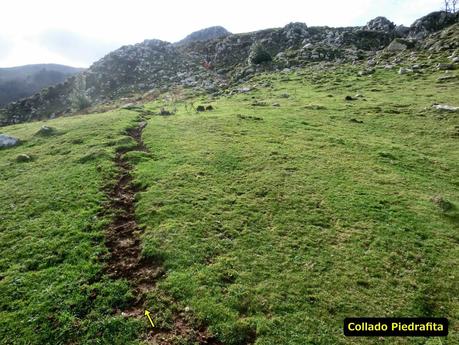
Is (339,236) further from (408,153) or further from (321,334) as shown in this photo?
(408,153)

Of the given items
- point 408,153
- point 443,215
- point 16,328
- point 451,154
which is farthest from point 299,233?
point 451,154

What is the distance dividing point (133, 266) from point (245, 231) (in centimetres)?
687

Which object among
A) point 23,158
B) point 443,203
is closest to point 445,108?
point 443,203

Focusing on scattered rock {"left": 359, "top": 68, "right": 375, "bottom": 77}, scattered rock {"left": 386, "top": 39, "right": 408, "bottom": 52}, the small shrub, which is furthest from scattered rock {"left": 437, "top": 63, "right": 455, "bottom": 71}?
the small shrub

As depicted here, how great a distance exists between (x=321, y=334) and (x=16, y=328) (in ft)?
43.3

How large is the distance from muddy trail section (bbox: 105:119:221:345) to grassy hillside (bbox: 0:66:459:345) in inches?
12.7

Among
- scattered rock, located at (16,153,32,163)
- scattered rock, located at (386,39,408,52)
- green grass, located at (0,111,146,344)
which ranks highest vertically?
scattered rock, located at (386,39,408,52)

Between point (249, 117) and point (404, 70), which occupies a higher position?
point (404, 70)

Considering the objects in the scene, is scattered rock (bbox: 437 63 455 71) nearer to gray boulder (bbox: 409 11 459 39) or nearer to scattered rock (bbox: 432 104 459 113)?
scattered rock (bbox: 432 104 459 113)

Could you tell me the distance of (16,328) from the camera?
1507 cm

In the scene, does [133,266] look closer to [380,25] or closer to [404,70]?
[404,70]

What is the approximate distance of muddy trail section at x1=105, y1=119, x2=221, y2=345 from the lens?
47.8 ft

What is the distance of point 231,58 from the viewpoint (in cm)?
11981

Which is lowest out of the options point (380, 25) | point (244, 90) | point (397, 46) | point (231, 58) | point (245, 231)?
point (245, 231)
